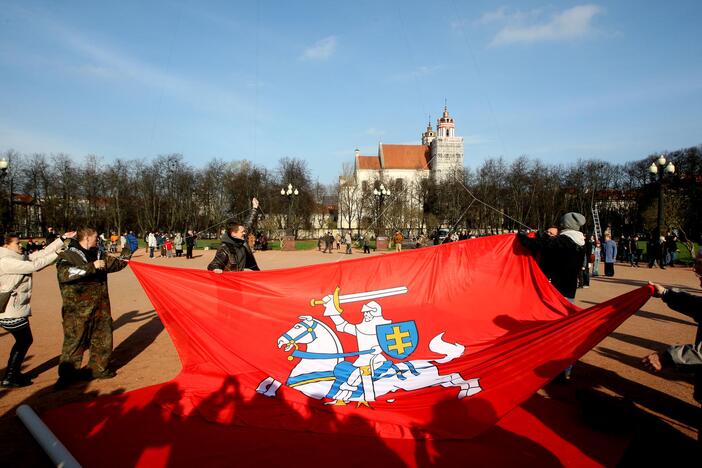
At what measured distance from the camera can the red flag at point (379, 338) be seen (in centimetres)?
402

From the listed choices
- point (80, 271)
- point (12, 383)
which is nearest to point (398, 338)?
point (80, 271)

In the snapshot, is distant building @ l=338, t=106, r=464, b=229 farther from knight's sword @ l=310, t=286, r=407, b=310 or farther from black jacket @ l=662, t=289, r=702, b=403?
black jacket @ l=662, t=289, r=702, b=403

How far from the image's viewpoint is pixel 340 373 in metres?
4.82

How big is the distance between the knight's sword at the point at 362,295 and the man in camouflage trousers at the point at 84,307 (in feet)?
9.93

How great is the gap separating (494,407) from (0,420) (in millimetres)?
5413

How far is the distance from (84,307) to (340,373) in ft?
12.2

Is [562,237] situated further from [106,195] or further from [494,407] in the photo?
[106,195]

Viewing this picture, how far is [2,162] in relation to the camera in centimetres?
1816

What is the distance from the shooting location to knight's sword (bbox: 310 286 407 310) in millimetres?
5535

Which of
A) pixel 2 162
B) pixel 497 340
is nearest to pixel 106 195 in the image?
pixel 2 162

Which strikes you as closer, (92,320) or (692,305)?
(692,305)

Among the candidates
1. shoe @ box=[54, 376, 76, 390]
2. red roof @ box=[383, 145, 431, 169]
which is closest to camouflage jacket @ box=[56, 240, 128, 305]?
shoe @ box=[54, 376, 76, 390]

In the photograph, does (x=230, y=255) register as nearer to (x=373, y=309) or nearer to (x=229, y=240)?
(x=229, y=240)

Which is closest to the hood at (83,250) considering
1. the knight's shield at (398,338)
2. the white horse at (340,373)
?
the white horse at (340,373)
